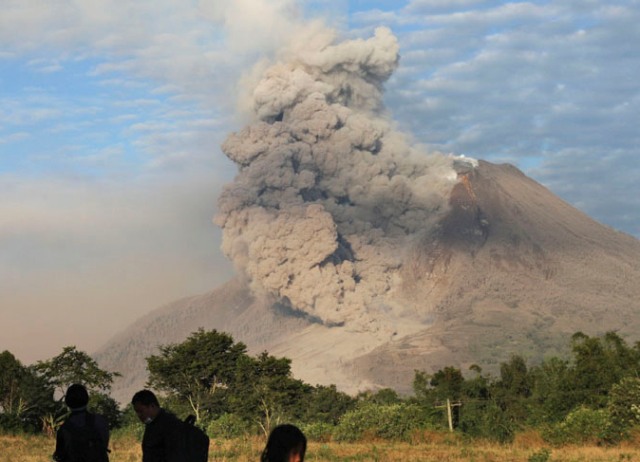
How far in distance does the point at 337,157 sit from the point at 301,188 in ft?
29.0

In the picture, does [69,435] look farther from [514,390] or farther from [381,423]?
[514,390]

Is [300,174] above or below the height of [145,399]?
above

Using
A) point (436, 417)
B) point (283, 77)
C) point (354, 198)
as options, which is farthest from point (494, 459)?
point (354, 198)

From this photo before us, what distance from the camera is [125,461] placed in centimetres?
3033

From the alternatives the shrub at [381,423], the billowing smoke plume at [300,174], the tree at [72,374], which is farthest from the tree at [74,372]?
the billowing smoke plume at [300,174]

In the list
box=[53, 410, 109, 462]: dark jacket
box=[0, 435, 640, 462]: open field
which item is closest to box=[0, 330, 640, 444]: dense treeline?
box=[0, 435, 640, 462]: open field

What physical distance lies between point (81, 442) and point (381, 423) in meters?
43.0

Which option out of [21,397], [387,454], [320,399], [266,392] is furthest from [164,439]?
[320,399]

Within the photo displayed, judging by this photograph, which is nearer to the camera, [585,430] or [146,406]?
[146,406]

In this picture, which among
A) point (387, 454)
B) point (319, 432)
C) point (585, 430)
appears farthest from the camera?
point (319, 432)

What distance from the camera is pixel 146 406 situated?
9.63 meters

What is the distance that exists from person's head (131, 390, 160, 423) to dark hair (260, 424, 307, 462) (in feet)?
6.76

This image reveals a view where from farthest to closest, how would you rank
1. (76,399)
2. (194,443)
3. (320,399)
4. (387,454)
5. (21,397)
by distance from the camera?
(320,399) → (21,397) → (387,454) → (76,399) → (194,443)

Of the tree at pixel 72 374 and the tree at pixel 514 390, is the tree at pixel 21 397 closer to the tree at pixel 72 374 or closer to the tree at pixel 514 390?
the tree at pixel 72 374
